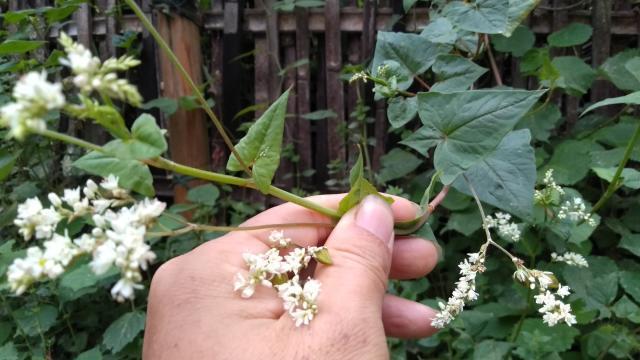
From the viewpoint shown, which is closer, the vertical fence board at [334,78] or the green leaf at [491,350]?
the green leaf at [491,350]

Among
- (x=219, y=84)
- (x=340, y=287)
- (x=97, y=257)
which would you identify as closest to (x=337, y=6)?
(x=219, y=84)

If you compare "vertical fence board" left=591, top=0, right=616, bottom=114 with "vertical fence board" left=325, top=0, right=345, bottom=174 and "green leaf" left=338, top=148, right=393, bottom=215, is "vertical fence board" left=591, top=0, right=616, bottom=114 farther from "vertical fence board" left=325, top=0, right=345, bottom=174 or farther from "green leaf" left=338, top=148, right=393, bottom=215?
"green leaf" left=338, top=148, right=393, bottom=215

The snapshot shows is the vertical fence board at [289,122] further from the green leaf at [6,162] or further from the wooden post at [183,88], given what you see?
the green leaf at [6,162]

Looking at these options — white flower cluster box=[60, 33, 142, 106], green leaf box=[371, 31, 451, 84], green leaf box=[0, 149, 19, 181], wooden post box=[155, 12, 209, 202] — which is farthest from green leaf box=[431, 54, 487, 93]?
wooden post box=[155, 12, 209, 202]

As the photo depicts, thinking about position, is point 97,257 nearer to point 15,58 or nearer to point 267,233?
point 267,233

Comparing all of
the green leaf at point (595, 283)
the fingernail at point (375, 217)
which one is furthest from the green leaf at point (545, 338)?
the fingernail at point (375, 217)

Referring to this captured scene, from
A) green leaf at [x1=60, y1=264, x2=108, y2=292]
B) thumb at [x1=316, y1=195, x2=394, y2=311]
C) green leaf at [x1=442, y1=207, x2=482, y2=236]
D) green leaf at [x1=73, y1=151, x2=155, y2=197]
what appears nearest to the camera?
green leaf at [x1=73, y1=151, x2=155, y2=197]
